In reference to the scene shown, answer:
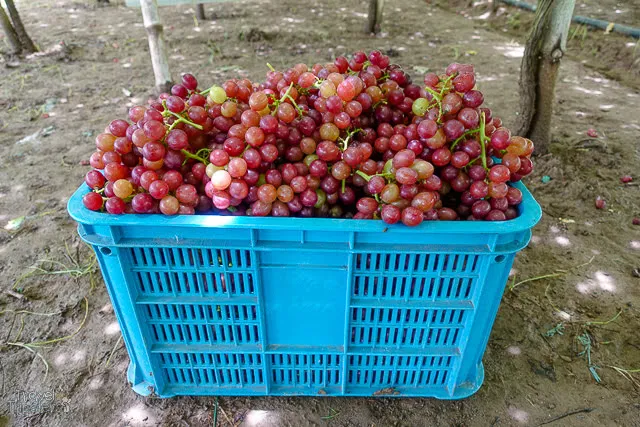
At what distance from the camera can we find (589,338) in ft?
8.27

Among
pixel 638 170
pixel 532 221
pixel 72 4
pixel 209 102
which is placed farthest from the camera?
pixel 72 4

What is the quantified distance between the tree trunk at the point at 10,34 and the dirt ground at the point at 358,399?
541mm

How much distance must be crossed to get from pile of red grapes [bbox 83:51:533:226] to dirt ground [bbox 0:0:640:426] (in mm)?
1116

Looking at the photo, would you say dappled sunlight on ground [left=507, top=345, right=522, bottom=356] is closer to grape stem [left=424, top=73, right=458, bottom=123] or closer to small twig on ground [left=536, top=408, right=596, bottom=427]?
small twig on ground [left=536, top=408, right=596, bottom=427]

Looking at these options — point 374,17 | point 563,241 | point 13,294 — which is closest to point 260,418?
point 13,294

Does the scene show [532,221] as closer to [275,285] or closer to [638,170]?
[275,285]

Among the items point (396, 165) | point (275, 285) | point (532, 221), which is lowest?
point (275, 285)

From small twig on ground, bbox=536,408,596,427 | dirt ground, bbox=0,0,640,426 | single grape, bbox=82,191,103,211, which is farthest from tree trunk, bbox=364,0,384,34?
single grape, bbox=82,191,103,211

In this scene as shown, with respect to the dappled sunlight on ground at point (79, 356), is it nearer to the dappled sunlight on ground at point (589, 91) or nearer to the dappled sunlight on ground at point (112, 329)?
the dappled sunlight on ground at point (112, 329)

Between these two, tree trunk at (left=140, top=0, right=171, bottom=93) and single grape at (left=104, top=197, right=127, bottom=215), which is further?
tree trunk at (left=140, top=0, right=171, bottom=93)

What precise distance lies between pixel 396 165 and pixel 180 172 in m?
0.81

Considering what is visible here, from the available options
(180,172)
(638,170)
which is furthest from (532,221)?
(638,170)

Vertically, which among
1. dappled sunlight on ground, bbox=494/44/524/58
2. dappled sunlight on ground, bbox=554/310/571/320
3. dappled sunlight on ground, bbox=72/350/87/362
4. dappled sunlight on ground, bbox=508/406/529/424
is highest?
dappled sunlight on ground, bbox=494/44/524/58

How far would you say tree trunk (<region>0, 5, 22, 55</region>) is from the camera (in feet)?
21.7
